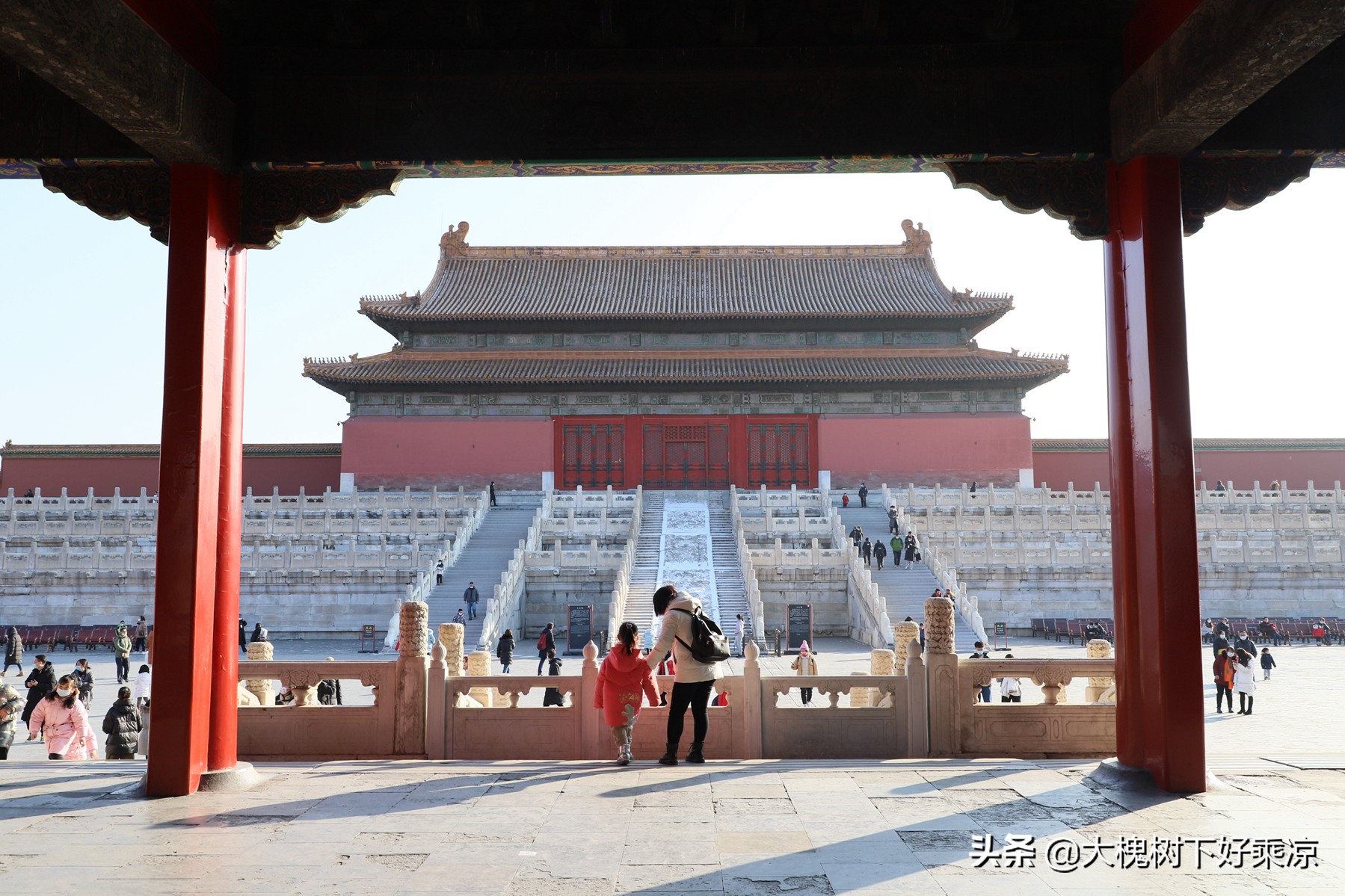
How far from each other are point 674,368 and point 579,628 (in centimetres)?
1519

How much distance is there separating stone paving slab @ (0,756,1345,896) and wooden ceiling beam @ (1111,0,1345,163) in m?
3.13

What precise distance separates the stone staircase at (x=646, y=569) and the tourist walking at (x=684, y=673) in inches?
407

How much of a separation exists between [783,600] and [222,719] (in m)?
16.8

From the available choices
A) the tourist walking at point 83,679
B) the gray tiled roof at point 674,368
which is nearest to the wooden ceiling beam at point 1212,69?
the tourist walking at point 83,679

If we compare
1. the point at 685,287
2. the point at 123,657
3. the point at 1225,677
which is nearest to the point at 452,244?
the point at 685,287

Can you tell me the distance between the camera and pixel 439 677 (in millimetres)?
7477

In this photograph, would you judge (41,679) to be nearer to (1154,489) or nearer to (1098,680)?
(1098,680)

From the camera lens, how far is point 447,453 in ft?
114

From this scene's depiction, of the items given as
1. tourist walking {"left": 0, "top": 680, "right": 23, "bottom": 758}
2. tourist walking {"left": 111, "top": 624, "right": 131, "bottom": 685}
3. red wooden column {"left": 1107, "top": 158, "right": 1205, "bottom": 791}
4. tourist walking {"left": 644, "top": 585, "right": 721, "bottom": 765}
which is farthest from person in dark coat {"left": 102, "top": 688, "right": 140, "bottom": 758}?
tourist walking {"left": 111, "top": 624, "right": 131, "bottom": 685}

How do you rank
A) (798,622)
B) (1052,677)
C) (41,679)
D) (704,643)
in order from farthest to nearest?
(798,622)
(41,679)
(1052,677)
(704,643)

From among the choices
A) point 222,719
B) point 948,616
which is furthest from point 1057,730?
point 222,719

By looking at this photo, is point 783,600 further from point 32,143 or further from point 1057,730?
point 32,143

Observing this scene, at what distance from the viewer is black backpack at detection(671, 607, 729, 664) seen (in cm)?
654

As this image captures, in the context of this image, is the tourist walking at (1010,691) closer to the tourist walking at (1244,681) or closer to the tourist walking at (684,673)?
the tourist walking at (1244,681)
